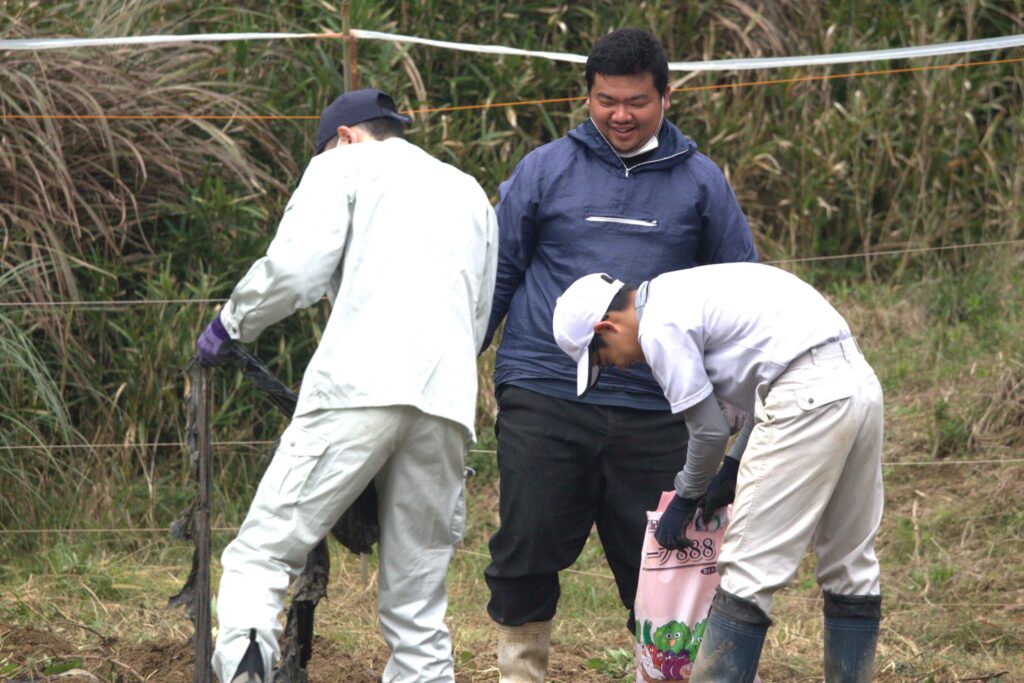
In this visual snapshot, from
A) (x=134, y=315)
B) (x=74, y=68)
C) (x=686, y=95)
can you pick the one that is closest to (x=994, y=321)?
(x=686, y=95)

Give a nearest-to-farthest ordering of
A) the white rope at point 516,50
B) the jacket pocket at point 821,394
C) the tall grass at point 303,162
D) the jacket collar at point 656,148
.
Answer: the jacket pocket at point 821,394 < the jacket collar at point 656,148 < the white rope at point 516,50 < the tall grass at point 303,162

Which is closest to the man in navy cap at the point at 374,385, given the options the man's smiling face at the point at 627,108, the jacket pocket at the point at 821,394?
the man's smiling face at the point at 627,108

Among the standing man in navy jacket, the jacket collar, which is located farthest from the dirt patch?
the jacket collar

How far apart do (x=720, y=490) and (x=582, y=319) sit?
0.61 meters

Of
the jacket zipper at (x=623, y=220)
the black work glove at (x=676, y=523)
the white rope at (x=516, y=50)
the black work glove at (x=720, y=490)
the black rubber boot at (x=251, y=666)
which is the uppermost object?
the white rope at (x=516, y=50)

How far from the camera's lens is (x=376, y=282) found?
3529 millimetres

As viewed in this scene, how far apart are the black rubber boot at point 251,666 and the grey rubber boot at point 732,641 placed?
1.08 m

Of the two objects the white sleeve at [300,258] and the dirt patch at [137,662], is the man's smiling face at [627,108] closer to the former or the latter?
the white sleeve at [300,258]

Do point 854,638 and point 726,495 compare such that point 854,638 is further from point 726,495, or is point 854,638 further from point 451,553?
point 451,553

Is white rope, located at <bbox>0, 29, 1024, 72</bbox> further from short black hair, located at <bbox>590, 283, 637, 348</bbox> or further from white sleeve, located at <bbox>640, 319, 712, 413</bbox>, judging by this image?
white sleeve, located at <bbox>640, 319, 712, 413</bbox>

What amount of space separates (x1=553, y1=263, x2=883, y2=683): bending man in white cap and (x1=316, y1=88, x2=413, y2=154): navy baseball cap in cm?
80

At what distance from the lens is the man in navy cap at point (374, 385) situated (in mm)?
3477

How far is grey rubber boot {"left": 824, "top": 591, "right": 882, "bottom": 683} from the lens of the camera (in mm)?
3445

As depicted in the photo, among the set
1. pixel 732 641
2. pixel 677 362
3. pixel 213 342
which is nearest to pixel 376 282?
pixel 213 342
